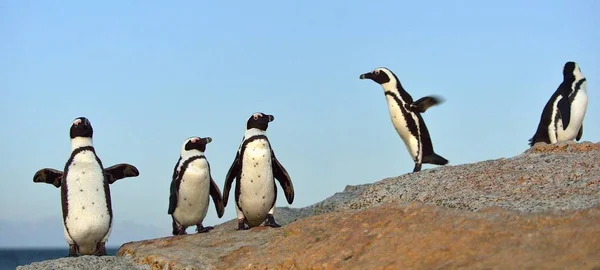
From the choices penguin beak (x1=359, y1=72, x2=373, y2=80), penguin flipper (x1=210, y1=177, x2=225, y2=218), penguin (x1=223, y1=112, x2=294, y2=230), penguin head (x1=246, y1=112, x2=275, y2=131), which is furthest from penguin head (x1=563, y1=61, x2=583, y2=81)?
penguin flipper (x1=210, y1=177, x2=225, y2=218)

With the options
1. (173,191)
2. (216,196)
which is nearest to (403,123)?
(216,196)

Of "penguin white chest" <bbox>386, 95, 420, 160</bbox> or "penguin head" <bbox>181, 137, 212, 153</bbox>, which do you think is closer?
"penguin head" <bbox>181, 137, 212, 153</bbox>

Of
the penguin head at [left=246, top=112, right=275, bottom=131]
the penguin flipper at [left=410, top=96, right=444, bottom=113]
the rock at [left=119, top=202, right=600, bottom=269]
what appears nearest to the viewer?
the rock at [left=119, top=202, right=600, bottom=269]

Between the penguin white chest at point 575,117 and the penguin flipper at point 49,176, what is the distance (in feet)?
25.0

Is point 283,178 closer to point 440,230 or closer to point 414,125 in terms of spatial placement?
point 414,125

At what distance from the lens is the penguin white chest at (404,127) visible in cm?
1087

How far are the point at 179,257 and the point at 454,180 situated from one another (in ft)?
11.5

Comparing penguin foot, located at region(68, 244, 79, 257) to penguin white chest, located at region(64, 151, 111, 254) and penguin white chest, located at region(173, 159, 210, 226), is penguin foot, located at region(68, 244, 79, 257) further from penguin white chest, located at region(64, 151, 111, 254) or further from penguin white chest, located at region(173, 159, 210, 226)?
penguin white chest, located at region(173, 159, 210, 226)

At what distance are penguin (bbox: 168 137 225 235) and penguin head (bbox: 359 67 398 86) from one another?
3.75 metres

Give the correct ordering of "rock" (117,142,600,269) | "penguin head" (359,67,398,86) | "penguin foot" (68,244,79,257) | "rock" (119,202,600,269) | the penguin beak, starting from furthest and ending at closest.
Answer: the penguin beak → "penguin head" (359,67,398,86) → "penguin foot" (68,244,79,257) → "rock" (117,142,600,269) → "rock" (119,202,600,269)

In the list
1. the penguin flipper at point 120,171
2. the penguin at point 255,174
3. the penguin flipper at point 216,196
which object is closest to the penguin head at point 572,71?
the penguin at point 255,174

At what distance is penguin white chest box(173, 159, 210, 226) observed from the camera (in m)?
8.14

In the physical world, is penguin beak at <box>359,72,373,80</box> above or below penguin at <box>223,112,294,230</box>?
above

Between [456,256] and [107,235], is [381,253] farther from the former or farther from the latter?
[107,235]
